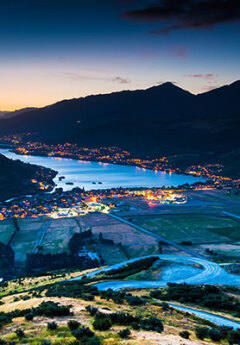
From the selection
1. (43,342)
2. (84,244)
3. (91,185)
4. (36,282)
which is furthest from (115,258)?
(91,185)

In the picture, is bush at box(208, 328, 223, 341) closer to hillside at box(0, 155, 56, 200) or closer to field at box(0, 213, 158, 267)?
field at box(0, 213, 158, 267)

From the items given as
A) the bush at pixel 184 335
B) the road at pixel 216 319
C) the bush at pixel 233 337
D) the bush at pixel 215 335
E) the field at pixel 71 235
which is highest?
the bush at pixel 184 335

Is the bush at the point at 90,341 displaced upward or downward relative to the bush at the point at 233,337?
upward

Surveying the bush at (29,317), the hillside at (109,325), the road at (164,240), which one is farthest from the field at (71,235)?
the bush at (29,317)

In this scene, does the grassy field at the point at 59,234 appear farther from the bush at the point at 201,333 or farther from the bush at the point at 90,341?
the bush at the point at 90,341

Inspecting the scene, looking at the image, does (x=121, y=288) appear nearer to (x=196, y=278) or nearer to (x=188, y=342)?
(x=196, y=278)

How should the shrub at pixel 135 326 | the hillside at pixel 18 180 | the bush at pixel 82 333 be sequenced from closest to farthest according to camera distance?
the bush at pixel 82 333 < the shrub at pixel 135 326 < the hillside at pixel 18 180

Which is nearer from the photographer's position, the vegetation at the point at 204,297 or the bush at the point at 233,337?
the bush at the point at 233,337

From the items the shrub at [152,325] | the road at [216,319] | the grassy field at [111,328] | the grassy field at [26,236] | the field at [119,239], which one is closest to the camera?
the grassy field at [111,328]

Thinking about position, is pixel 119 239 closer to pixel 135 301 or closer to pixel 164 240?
pixel 164 240
